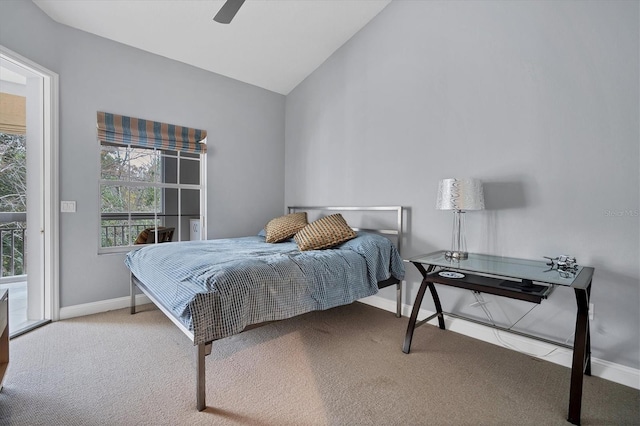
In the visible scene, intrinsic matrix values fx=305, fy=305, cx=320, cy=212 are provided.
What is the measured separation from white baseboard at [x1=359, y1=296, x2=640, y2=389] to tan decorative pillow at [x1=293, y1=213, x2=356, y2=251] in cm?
96

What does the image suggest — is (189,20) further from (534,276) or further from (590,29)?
(534,276)

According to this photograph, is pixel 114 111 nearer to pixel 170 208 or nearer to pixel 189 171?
pixel 189 171

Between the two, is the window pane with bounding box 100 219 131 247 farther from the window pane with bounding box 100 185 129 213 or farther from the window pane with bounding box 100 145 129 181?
the window pane with bounding box 100 145 129 181

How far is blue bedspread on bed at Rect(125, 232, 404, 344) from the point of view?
163 centimetres

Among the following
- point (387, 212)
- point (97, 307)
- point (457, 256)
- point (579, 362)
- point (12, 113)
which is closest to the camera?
point (579, 362)

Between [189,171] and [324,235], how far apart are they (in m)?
1.94

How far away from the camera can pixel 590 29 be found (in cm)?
197

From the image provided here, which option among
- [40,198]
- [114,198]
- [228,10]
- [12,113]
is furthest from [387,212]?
[12,113]

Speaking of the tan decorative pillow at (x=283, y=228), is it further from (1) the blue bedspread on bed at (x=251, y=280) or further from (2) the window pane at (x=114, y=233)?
(2) the window pane at (x=114, y=233)

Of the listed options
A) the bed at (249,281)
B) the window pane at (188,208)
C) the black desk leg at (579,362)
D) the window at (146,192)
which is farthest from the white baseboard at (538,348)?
the window at (146,192)

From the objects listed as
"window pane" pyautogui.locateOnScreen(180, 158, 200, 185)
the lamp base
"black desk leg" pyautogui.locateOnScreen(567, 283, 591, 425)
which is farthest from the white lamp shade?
"window pane" pyautogui.locateOnScreen(180, 158, 200, 185)

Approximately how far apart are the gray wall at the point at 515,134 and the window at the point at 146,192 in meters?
1.86

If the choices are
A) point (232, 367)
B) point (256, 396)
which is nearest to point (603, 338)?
point (256, 396)

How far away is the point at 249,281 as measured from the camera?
177 centimetres
